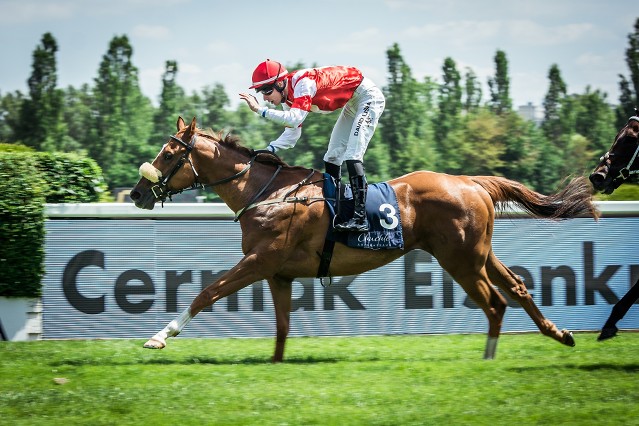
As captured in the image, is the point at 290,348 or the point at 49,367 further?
the point at 290,348

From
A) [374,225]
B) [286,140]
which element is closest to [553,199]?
[374,225]

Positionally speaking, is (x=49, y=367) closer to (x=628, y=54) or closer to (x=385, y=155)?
(x=628, y=54)

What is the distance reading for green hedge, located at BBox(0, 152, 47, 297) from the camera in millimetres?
8219

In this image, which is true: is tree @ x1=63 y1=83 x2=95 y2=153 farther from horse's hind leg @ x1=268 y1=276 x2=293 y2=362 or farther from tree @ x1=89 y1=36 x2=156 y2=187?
horse's hind leg @ x1=268 y1=276 x2=293 y2=362

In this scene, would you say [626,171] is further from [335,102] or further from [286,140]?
[286,140]

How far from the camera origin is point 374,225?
7281 mm

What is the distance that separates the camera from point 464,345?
8156 mm

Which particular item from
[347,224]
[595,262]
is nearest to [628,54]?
[595,262]

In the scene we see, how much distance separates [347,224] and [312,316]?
1.90 metres

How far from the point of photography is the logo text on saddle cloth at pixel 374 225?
23.9 ft

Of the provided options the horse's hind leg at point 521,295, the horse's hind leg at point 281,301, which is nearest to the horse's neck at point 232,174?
the horse's hind leg at point 281,301

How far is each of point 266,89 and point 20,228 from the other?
2860 millimetres

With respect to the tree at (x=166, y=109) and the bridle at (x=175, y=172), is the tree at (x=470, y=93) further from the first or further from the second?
the bridle at (x=175, y=172)

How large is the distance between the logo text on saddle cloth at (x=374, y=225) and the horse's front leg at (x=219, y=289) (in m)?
0.72
